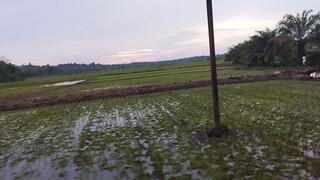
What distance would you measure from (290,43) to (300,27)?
1.84m

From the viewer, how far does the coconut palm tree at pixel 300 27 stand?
28.3m

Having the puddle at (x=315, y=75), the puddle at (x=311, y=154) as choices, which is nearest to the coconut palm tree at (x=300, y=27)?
the puddle at (x=315, y=75)

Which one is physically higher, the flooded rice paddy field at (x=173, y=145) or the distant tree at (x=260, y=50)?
the distant tree at (x=260, y=50)

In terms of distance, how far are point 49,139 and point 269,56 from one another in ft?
96.2

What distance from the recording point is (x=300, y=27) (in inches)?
1130

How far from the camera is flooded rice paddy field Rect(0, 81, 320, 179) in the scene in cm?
531

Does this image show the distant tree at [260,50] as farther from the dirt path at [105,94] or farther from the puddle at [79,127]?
the puddle at [79,127]

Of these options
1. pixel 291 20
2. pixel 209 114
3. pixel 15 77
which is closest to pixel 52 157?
pixel 209 114

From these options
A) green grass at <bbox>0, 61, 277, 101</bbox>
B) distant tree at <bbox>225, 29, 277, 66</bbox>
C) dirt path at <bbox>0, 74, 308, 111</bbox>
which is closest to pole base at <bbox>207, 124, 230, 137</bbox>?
dirt path at <bbox>0, 74, 308, 111</bbox>

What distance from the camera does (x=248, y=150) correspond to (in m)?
6.05

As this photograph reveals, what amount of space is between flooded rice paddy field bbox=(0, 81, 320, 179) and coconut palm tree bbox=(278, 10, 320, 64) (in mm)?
19439

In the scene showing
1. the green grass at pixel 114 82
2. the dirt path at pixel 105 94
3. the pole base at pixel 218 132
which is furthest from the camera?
the green grass at pixel 114 82

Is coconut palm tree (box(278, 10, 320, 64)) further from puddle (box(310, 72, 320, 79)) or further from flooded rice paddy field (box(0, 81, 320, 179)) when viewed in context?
flooded rice paddy field (box(0, 81, 320, 179))

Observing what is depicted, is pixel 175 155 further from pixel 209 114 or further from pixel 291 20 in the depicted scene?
pixel 291 20
